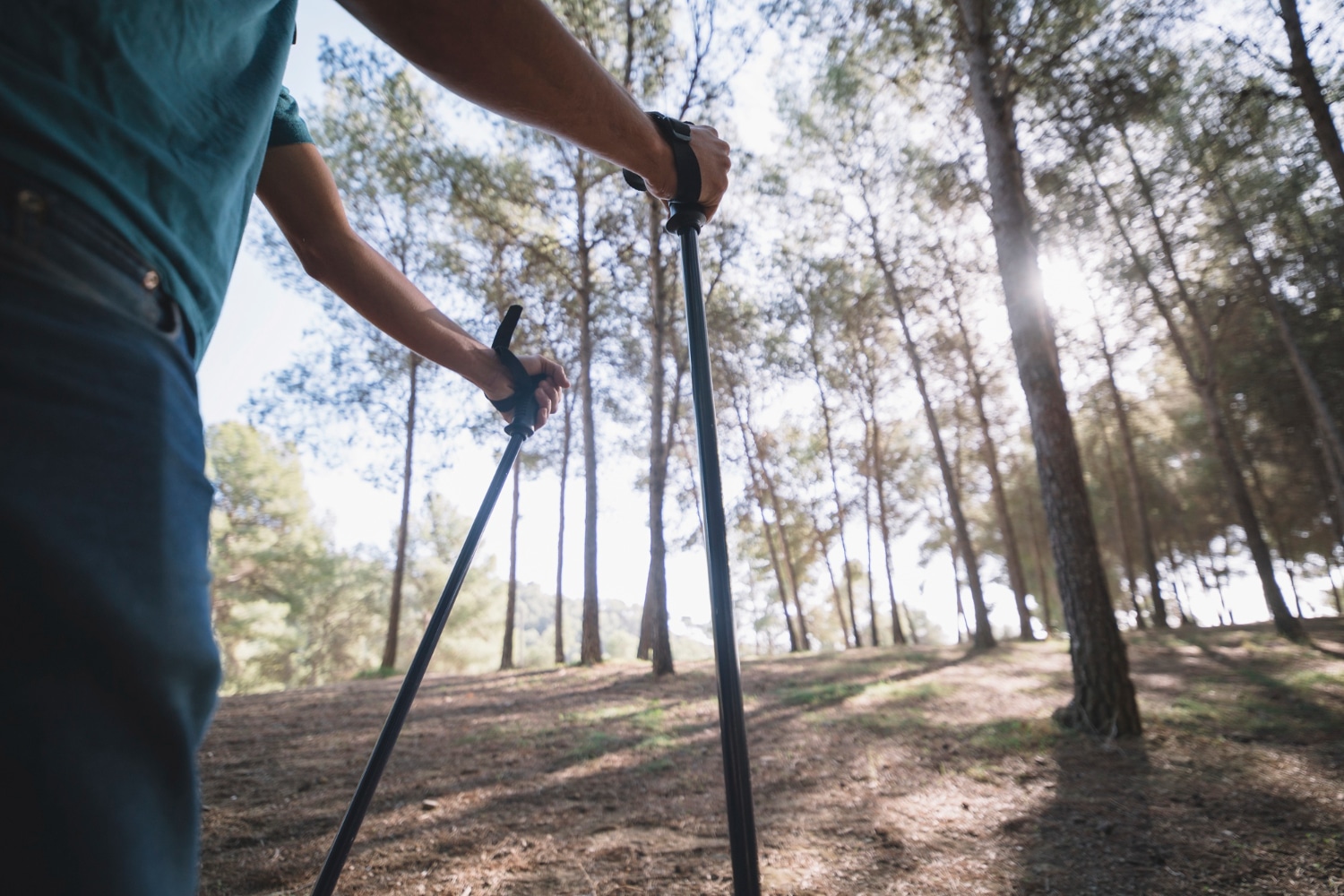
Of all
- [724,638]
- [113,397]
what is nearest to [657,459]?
[724,638]

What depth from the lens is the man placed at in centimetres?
39

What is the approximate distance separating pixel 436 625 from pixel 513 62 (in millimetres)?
1288

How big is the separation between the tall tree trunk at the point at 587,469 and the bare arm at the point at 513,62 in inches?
437

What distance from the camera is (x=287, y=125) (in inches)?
44.6

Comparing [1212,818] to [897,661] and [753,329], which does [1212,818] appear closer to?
[897,661]

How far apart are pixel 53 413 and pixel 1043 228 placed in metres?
14.2

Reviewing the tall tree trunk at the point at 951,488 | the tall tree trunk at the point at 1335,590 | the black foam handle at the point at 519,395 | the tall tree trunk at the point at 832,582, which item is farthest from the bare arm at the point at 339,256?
the tall tree trunk at the point at 1335,590

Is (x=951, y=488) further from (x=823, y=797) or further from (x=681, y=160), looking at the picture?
(x=681, y=160)

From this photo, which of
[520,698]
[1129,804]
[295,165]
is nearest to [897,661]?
[520,698]

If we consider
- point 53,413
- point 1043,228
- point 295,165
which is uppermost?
point 1043,228

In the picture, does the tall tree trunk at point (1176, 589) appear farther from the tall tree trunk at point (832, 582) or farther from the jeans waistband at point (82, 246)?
the jeans waistband at point (82, 246)

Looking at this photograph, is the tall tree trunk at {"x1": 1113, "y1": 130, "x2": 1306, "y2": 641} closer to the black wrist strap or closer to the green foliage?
the black wrist strap

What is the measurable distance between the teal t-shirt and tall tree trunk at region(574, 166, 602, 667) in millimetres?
11287

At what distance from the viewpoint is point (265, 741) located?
17.8ft
